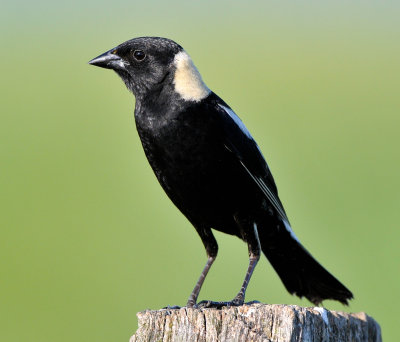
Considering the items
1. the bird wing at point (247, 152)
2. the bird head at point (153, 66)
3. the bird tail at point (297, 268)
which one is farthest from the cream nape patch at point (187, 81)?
the bird tail at point (297, 268)

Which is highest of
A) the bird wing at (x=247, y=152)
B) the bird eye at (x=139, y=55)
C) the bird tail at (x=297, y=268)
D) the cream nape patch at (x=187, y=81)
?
the bird eye at (x=139, y=55)

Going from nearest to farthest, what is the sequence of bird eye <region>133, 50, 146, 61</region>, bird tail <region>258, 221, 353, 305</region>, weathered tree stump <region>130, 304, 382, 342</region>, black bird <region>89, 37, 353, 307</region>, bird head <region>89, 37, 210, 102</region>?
1. weathered tree stump <region>130, 304, 382, 342</region>
2. black bird <region>89, 37, 353, 307</region>
3. bird head <region>89, 37, 210, 102</region>
4. bird eye <region>133, 50, 146, 61</region>
5. bird tail <region>258, 221, 353, 305</region>

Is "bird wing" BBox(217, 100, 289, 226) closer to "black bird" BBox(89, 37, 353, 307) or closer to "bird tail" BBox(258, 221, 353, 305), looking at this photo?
"black bird" BBox(89, 37, 353, 307)

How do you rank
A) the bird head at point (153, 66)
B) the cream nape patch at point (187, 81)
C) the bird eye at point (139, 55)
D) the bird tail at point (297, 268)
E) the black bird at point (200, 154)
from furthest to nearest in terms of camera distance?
the bird tail at point (297, 268), the bird eye at point (139, 55), the bird head at point (153, 66), the cream nape patch at point (187, 81), the black bird at point (200, 154)

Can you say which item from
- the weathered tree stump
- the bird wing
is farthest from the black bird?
the weathered tree stump

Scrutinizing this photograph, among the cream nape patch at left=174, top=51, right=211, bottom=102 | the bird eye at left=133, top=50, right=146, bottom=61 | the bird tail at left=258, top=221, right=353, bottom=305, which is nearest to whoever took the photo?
the cream nape patch at left=174, top=51, right=211, bottom=102

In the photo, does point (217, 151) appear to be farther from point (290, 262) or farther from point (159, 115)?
point (290, 262)

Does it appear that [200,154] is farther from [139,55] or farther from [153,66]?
[139,55]

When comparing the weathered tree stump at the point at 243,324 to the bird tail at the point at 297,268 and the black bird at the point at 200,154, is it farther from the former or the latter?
the bird tail at the point at 297,268
